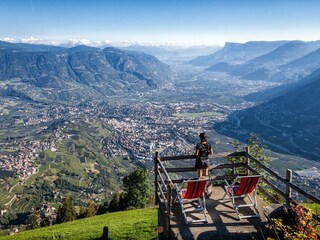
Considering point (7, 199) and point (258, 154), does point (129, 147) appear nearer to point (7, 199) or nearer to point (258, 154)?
point (7, 199)

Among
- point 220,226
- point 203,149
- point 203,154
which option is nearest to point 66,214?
point 203,154

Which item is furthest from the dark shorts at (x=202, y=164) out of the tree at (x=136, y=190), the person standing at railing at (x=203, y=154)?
the tree at (x=136, y=190)

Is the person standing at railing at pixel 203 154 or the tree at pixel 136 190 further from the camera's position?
the tree at pixel 136 190

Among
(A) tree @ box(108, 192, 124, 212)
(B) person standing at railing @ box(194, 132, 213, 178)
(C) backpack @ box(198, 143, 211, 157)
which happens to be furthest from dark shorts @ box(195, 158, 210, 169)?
(A) tree @ box(108, 192, 124, 212)

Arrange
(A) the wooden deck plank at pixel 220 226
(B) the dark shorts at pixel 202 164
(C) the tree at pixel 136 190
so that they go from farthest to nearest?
1. (C) the tree at pixel 136 190
2. (B) the dark shorts at pixel 202 164
3. (A) the wooden deck plank at pixel 220 226

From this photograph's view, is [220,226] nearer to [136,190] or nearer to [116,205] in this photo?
[136,190]

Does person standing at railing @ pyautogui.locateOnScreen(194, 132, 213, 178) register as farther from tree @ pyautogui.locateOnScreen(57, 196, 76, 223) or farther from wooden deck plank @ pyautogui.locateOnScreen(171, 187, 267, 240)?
tree @ pyautogui.locateOnScreen(57, 196, 76, 223)

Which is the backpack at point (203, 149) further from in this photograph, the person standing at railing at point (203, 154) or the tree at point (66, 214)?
the tree at point (66, 214)
